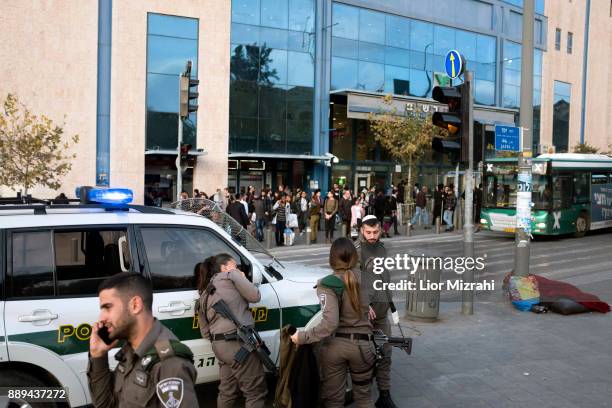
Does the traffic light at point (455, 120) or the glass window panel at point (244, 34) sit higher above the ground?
the glass window panel at point (244, 34)

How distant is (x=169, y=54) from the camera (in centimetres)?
2723

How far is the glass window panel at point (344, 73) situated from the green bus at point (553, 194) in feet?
41.4

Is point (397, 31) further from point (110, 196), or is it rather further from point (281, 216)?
point (110, 196)

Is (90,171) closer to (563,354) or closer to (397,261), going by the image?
(397,261)

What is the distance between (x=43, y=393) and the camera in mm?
4328

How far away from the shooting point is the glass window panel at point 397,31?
3409cm

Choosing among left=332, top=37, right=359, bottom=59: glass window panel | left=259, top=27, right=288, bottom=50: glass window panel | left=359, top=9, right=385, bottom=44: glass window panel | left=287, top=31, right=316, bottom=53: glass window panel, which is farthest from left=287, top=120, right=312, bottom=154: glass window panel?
left=359, top=9, right=385, bottom=44: glass window panel

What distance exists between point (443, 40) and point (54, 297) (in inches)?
1409

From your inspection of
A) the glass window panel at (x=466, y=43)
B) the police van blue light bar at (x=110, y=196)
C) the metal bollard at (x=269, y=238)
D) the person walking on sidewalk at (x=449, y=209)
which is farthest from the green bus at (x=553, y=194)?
the police van blue light bar at (x=110, y=196)

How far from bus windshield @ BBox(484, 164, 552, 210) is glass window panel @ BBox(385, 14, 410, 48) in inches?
588

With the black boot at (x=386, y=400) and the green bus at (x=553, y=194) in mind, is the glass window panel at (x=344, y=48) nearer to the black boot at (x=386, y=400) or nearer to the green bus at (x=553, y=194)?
the green bus at (x=553, y=194)

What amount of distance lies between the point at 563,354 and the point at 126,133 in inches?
891

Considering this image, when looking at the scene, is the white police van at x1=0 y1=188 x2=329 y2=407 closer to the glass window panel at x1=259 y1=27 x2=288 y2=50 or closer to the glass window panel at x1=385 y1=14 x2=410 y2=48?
the glass window panel at x1=259 y1=27 x2=288 y2=50

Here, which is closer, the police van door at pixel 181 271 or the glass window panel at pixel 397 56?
the police van door at pixel 181 271
